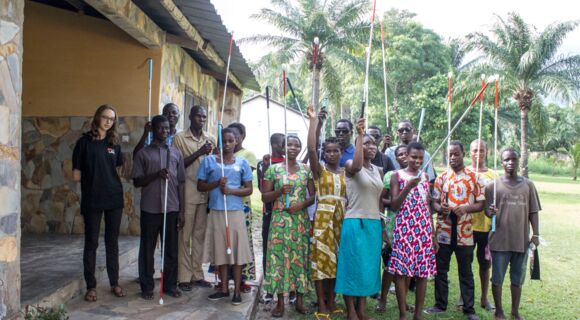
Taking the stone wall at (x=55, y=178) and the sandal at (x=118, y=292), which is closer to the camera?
the sandal at (x=118, y=292)

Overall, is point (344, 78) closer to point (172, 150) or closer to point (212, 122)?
point (212, 122)

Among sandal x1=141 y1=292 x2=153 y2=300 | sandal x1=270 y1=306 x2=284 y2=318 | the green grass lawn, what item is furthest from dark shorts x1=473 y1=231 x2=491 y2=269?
sandal x1=141 y1=292 x2=153 y2=300

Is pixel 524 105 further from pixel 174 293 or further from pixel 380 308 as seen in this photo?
pixel 174 293

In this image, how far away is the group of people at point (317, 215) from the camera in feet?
12.7

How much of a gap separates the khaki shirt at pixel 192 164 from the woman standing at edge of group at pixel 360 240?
1389 mm

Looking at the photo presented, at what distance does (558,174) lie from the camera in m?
47.7

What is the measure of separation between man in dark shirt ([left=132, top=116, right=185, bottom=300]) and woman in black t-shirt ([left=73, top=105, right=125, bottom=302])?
205mm

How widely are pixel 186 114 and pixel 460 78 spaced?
17.3m

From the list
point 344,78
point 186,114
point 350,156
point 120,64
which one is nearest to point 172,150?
point 350,156

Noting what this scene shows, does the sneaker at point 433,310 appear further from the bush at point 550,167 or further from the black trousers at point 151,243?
the bush at point 550,167

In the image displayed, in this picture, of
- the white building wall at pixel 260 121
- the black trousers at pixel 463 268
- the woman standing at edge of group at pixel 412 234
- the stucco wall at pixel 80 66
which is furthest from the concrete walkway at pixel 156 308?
the white building wall at pixel 260 121

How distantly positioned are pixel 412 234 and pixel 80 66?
4.41m

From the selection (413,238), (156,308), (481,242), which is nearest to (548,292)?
(481,242)

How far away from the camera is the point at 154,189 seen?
4.09m
